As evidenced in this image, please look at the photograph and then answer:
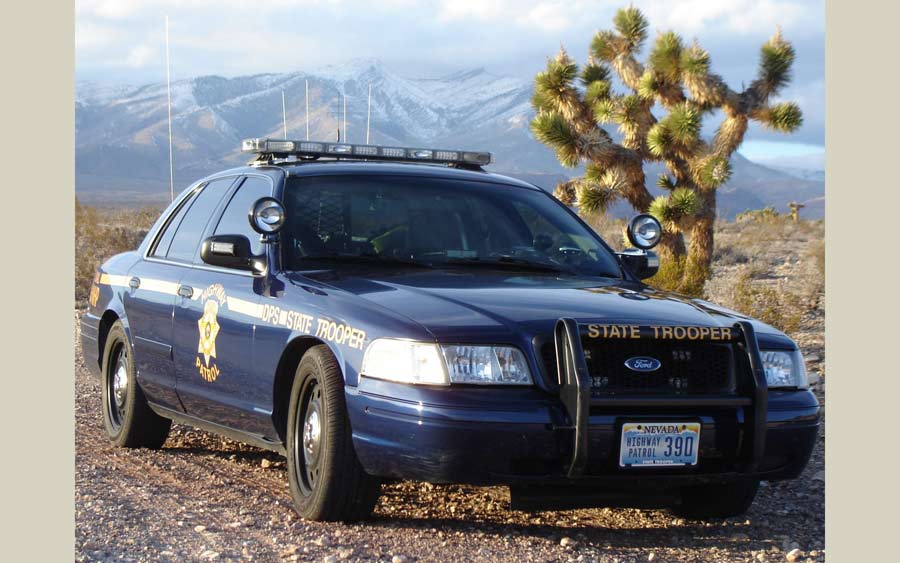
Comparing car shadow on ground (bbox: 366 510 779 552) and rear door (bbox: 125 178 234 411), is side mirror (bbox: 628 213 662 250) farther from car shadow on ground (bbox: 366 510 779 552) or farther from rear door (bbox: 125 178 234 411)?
rear door (bbox: 125 178 234 411)

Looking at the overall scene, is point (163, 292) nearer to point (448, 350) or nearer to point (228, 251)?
point (228, 251)

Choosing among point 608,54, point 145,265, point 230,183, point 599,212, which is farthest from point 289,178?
point 608,54

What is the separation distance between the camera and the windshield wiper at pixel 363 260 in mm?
6504

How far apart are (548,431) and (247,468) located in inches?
107

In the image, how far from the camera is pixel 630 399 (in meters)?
5.32

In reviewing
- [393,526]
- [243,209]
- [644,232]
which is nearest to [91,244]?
[243,209]

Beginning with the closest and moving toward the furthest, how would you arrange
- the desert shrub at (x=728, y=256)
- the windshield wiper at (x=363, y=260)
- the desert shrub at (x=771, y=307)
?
the windshield wiper at (x=363, y=260), the desert shrub at (x=771, y=307), the desert shrub at (x=728, y=256)

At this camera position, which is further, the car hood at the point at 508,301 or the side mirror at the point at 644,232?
the side mirror at the point at 644,232

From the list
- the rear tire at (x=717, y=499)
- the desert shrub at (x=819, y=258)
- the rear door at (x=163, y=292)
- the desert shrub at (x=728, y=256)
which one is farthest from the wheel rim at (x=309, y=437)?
the desert shrub at (x=728, y=256)

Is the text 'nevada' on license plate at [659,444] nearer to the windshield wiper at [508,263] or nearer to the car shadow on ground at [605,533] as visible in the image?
the car shadow on ground at [605,533]

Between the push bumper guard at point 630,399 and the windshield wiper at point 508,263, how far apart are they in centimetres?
127

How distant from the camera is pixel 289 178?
6.91 m

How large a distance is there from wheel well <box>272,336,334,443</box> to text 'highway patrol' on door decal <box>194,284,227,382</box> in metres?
0.64

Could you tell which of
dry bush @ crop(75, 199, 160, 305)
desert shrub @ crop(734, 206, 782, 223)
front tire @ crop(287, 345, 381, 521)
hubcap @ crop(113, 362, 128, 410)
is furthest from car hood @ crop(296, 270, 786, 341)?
desert shrub @ crop(734, 206, 782, 223)
